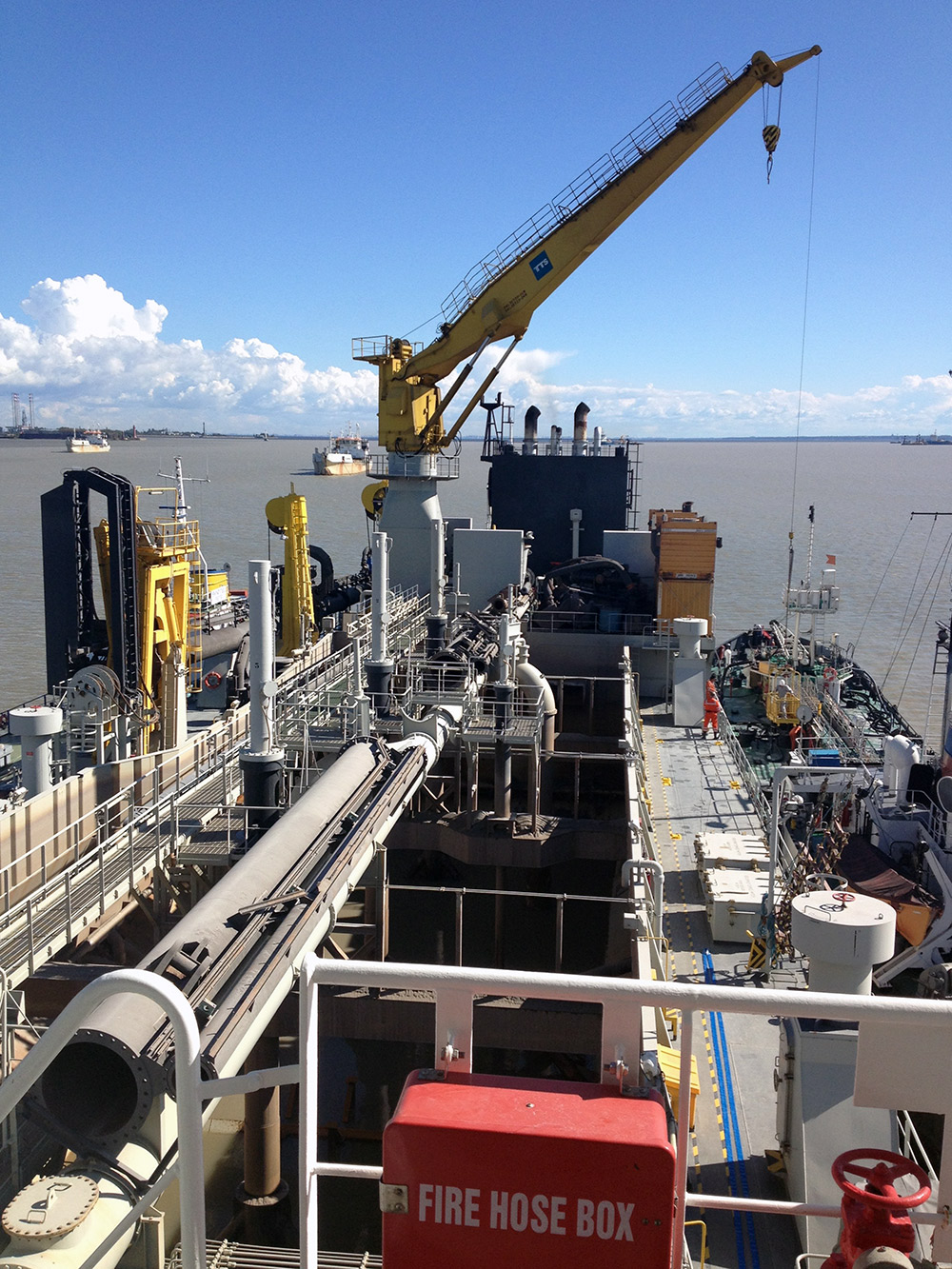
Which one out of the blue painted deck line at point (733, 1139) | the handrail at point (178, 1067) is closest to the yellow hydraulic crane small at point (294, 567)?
the blue painted deck line at point (733, 1139)

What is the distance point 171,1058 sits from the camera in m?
7.50

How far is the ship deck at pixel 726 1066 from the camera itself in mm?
8188

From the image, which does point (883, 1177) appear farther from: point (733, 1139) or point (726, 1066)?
point (726, 1066)

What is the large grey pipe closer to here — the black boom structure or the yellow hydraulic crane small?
the black boom structure

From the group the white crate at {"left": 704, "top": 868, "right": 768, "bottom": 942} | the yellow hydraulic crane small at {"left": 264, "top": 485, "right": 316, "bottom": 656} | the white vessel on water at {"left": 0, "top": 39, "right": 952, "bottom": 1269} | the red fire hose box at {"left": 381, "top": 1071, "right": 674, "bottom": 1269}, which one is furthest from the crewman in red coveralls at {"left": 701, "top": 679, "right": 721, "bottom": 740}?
the red fire hose box at {"left": 381, "top": 1071, "right": 674, "bottom": 1269}

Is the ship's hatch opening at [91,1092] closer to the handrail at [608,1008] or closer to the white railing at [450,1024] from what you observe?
the white railing at [450,1024]

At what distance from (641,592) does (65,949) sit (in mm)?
23365

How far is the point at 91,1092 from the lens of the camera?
25.4 ft

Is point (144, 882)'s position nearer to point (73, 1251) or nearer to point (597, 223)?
point (73, 1251)

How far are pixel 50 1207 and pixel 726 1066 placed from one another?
6.19 m

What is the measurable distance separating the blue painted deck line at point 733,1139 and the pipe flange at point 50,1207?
192 inches

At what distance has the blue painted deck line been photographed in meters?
8.09

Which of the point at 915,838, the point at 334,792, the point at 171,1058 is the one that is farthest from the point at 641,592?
the point at 171,1058

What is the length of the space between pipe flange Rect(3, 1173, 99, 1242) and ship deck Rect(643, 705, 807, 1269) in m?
4.53
